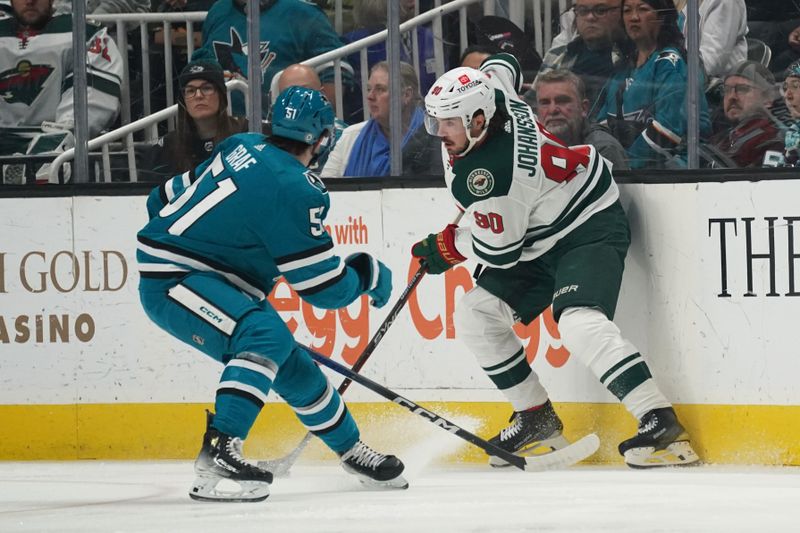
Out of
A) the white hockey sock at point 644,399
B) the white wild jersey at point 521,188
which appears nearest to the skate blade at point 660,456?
the white hockey sock at point 644,399

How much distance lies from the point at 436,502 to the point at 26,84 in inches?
90.3

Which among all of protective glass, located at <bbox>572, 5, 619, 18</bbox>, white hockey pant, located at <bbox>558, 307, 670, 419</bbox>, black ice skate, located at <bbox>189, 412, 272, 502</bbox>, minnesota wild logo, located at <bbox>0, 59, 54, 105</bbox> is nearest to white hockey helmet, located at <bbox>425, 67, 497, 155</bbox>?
protective glass, located at <bbox>572, 5, 619, 18</bbox>

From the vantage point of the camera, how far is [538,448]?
458 cm

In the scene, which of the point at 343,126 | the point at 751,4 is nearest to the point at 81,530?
the point at 343,126

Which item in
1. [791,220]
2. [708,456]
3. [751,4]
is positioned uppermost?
[751,4]

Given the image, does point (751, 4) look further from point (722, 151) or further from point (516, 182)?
point (516, 182)

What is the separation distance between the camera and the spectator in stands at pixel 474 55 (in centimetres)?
482

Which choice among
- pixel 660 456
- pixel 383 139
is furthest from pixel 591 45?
pixel 660 456

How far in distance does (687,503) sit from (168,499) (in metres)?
1.39

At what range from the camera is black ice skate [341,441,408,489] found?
4.12m

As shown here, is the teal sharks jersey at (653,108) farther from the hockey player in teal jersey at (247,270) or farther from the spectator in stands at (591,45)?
the hockey player in teal jersey at (247,270)

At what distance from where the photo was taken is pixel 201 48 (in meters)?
5.05

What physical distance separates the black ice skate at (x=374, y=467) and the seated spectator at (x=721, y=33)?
1.62m

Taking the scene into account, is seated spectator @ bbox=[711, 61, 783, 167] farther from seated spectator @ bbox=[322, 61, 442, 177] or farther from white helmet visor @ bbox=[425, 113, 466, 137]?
seated spectator @ bbox=[322, 61, 442, 177]
